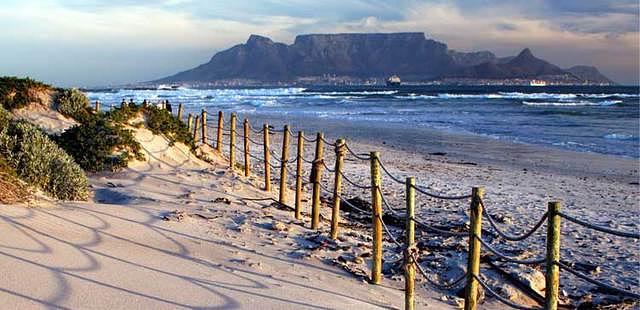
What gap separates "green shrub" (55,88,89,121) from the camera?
13.0m

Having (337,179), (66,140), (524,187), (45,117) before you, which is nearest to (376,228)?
(337,179)

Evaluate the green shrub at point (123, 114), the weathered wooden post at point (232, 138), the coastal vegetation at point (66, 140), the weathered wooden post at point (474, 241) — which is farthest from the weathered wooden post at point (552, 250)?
the green shrub at point (123, 114)

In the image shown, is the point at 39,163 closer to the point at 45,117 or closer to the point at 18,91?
the point at 45,117

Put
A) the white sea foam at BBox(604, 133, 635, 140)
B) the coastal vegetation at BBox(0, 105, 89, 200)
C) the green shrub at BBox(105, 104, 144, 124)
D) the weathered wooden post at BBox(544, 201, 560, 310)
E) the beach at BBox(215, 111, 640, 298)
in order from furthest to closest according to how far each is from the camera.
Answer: the white sea foam at BBox(604, 133, 635, 140), the green shrub at BBox(105, 104, 144, 124), the beach at BBox(215, 111, 640, 298), the coastal vegetation at BBox(0, 105, 89, 200), the weathered wooden post at BBox(544, 201, 560, 310)

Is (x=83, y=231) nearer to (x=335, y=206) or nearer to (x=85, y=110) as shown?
(x=335, y=206)

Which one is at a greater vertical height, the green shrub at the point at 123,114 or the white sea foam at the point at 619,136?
the green shrub at the point at 123,114

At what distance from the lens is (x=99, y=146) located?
34.4ft

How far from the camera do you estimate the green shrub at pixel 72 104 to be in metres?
13.0

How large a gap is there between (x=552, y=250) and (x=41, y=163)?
607 centimetres

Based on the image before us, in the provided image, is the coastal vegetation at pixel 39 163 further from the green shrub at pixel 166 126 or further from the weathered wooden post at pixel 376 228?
the green shrub at pixel 166 126

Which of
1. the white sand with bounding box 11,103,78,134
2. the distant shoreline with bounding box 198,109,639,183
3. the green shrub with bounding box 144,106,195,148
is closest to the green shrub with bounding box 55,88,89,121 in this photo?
the white sand with bounding box 11,103,78,134

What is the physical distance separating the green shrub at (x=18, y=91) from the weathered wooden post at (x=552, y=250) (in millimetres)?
11828

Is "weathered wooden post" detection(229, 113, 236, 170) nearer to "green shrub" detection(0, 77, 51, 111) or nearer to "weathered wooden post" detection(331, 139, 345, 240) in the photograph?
"green shrub" detection(0, 77, 51, 111)

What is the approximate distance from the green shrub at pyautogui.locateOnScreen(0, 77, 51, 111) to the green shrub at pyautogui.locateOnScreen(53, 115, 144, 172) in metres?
2.38
